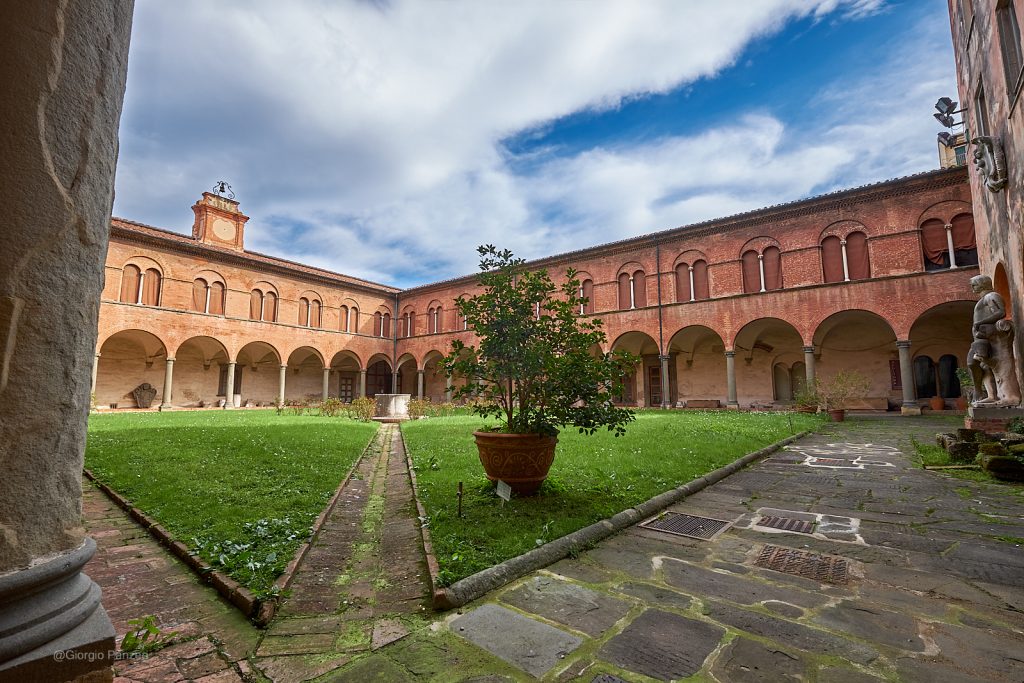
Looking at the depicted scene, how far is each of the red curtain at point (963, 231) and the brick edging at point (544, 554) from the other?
59.3ft

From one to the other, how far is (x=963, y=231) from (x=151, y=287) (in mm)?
33559

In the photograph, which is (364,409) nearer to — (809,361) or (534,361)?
(534,361)

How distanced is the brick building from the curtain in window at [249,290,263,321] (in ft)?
0.25

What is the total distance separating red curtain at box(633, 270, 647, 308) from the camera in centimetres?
2353

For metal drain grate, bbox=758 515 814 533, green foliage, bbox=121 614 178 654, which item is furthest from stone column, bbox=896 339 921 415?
green foliage, bbox=121 614 178 654

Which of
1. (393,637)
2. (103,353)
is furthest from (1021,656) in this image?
(103,353)

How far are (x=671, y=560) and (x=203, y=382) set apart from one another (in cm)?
3056

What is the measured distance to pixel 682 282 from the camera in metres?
22.4

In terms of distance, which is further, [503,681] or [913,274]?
[913,274]

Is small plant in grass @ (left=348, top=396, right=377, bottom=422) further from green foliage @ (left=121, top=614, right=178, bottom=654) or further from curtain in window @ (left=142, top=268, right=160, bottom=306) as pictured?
green foliage @ (left=121, top=614, right=178, bottom=654)

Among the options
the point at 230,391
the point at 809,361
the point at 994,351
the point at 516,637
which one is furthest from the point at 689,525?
the point at 230,391

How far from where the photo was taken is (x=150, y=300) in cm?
2273

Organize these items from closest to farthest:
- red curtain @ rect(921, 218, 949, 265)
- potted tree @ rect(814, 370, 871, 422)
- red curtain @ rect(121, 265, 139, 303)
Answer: potted tree @ rect(814, 370, 871, 422), red curtain @ rect(921, 218, 949, 265), red curtain @ rect(121, 265, 139, 303)

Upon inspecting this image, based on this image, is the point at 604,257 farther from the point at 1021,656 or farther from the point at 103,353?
the point at 103,353
